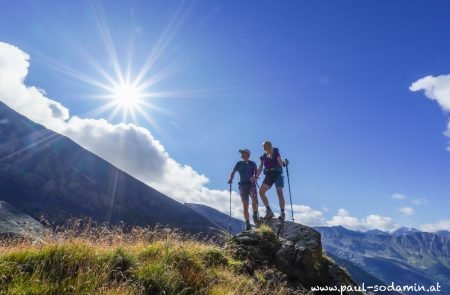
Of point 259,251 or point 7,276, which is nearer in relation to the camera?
point 7,276

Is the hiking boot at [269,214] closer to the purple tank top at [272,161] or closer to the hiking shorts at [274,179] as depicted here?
the hiking shorts at [274,179]

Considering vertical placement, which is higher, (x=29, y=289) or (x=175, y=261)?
(x=175, y=261)

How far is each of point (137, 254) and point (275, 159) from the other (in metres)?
8.86

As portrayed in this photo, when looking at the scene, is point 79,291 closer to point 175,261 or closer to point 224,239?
point 175,261

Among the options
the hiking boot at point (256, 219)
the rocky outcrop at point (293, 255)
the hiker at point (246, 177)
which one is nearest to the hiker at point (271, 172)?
the hiker at point (246, 177)

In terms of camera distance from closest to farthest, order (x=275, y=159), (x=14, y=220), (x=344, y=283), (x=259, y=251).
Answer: (x=259, y=251) < (x=344, y=283) < (x=275, y=159) < (x=14, y=220)

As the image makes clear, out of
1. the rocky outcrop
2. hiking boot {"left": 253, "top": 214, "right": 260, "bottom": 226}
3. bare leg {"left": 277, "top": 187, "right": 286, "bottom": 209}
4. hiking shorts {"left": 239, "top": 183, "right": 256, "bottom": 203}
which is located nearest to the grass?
the rocky outcrop

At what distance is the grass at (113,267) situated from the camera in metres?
6.39

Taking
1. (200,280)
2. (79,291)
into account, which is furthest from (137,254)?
(79,291)

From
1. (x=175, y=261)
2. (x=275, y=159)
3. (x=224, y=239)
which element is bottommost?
(x=175, y=261)

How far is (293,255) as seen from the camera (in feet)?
45.3

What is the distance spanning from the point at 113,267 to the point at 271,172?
9.66 meters

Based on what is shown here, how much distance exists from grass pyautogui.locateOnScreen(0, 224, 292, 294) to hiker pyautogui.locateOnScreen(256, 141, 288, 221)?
5.91m

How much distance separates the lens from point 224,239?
1386 cm
